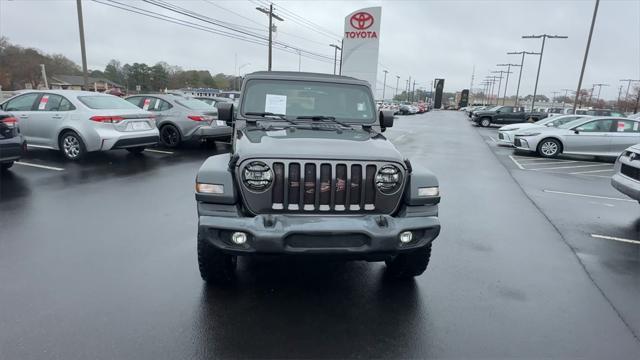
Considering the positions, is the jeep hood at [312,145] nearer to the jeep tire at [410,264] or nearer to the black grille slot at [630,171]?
the jeep tire at [410,264]

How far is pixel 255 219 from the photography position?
2990 mm

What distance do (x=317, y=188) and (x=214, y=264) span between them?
1.18m

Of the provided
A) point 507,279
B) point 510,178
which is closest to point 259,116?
point 507,279

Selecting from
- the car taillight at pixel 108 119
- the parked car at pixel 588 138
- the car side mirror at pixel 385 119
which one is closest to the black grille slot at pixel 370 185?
the car side mirror at pixel 385 119

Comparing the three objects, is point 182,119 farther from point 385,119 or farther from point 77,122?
point 385,119

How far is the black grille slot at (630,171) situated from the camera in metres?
5.99

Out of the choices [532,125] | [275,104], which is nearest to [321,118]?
[275,104]

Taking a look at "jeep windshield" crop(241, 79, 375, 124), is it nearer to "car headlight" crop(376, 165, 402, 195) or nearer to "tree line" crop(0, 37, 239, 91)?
"car headlight" crop(376, 165, 402, 195)

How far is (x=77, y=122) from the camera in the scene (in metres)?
8.59

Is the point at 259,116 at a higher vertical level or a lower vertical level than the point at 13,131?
higher

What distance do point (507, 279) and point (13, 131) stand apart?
332 inches

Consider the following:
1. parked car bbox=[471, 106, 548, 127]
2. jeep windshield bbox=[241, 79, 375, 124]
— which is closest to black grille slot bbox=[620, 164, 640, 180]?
jeep windshield bbox=[241, 79, 375, 124]

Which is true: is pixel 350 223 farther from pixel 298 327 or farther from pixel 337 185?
pixel 298 327

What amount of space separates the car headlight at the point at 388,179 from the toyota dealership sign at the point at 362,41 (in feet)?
46.3
